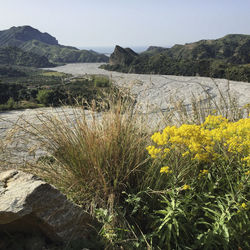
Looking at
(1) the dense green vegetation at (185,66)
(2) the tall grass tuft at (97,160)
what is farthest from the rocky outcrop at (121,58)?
(2) the tall grass tuft at (97,160)

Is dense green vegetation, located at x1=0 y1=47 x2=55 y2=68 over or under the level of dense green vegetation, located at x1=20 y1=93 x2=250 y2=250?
over

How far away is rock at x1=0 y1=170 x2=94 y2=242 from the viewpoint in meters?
1.43

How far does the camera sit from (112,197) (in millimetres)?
1752

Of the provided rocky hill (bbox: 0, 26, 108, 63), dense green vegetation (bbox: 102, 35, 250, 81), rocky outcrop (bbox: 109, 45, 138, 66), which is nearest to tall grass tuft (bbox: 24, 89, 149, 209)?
dense green vegetation (bbox: 102, 35, 250, 81)

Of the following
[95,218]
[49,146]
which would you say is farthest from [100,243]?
[49,146]

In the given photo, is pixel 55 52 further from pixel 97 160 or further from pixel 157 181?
pixel 157 181

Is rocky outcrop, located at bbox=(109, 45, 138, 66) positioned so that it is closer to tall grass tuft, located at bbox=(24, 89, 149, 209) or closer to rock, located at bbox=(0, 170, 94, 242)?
tall grass tuft, located at bbox=(24, 89, 149, 209)

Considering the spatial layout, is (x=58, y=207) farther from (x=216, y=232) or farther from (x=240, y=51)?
(x=240, y=51)

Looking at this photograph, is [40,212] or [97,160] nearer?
[40,212]

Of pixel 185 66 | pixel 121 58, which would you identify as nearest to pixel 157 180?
pixel 185 66

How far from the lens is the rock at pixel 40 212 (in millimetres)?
1427

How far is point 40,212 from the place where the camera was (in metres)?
1.51

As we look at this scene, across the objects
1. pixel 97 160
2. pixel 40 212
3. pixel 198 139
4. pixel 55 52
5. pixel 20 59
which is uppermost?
pixel 55 52

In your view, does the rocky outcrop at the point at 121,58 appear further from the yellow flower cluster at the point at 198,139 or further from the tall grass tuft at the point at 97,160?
the yellow flower cluster at the point at 198,139
